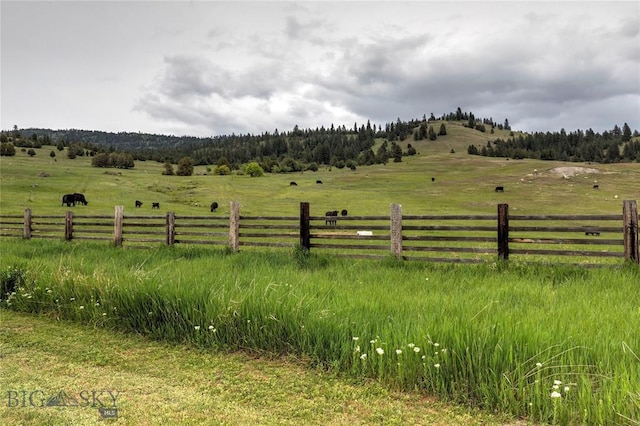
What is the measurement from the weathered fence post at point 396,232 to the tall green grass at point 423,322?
2.44 m

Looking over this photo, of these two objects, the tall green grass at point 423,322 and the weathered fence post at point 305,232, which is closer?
the tall green grass at point 423,322

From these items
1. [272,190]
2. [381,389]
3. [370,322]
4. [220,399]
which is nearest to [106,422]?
[220,399]

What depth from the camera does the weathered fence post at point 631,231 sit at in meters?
9.63

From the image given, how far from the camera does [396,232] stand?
11797mm

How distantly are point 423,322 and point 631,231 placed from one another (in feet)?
25.6

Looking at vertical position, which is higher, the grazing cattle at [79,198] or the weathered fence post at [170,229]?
the grazing cattle at [79,198]

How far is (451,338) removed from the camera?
438 centimetres

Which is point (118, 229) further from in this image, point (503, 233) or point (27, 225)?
point (503, 233)

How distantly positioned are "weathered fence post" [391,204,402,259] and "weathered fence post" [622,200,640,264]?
5391 millimetres

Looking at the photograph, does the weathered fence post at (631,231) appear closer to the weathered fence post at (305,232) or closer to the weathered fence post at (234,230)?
the weathered fence post at (305,232)

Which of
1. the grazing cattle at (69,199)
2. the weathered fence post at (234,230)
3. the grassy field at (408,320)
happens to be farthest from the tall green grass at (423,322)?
the grazing cattle at (69,199)

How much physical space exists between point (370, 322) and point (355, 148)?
179621mm

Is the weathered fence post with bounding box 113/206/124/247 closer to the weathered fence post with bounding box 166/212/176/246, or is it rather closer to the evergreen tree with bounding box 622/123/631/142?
the weathered fence post with bounding box 166/212/176/246

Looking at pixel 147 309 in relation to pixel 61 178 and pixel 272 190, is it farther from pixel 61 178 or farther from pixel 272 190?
pixel 61 178
